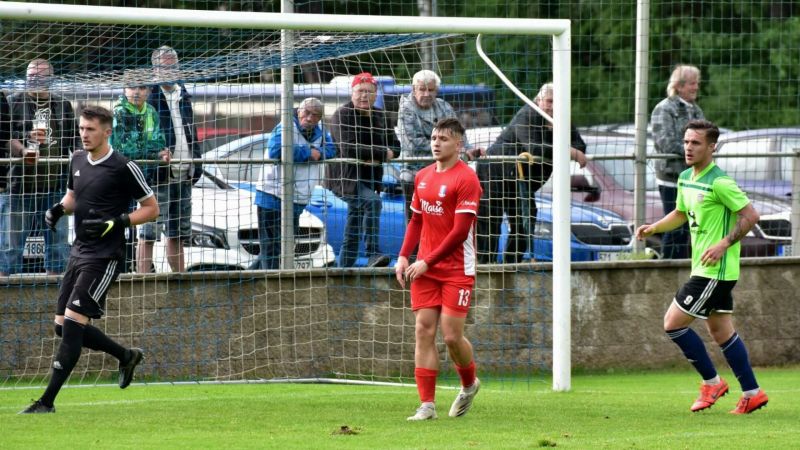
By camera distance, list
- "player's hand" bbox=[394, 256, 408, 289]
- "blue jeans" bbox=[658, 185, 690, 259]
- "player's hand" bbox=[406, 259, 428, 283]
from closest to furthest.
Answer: "player's hand" bbox=[406, 259, 428, 283] → "player's hand" bbox=[394, 256, 408, 289] → "blue jeans" bbox=[658, 185, 690, 259]

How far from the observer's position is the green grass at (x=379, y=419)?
7418 millimetres

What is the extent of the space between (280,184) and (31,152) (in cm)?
214

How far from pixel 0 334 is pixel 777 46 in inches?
350

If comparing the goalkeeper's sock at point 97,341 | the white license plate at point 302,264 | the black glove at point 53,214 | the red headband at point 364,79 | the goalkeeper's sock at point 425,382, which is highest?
the red headband at point 364,79

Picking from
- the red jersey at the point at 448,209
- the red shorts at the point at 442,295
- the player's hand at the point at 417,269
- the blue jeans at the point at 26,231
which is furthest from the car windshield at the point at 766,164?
the blue jeans at the point at 26,231

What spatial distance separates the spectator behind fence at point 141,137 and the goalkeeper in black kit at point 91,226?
2.44m

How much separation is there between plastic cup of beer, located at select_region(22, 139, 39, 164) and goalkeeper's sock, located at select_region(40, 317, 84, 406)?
9.47 ft

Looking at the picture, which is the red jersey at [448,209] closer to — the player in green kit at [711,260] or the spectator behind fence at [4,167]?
the player in green kit at [711,260]

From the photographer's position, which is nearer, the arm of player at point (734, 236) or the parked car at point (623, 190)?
the arm of player at point (734, 236)

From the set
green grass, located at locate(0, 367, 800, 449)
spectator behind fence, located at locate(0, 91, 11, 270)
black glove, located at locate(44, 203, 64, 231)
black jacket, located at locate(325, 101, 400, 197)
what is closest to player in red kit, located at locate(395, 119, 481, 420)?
green grass, located at locate(0, 367, 800, 449)

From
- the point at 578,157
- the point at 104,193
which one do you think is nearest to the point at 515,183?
the point at 578,157

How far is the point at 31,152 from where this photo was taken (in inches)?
440

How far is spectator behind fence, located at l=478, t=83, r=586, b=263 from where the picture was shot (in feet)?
37.9

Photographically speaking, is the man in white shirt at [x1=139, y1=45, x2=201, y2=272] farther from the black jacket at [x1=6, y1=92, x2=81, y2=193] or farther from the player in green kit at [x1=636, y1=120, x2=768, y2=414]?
the player in green kit at [x1=636, y1=120, x2=768, y2=414]
